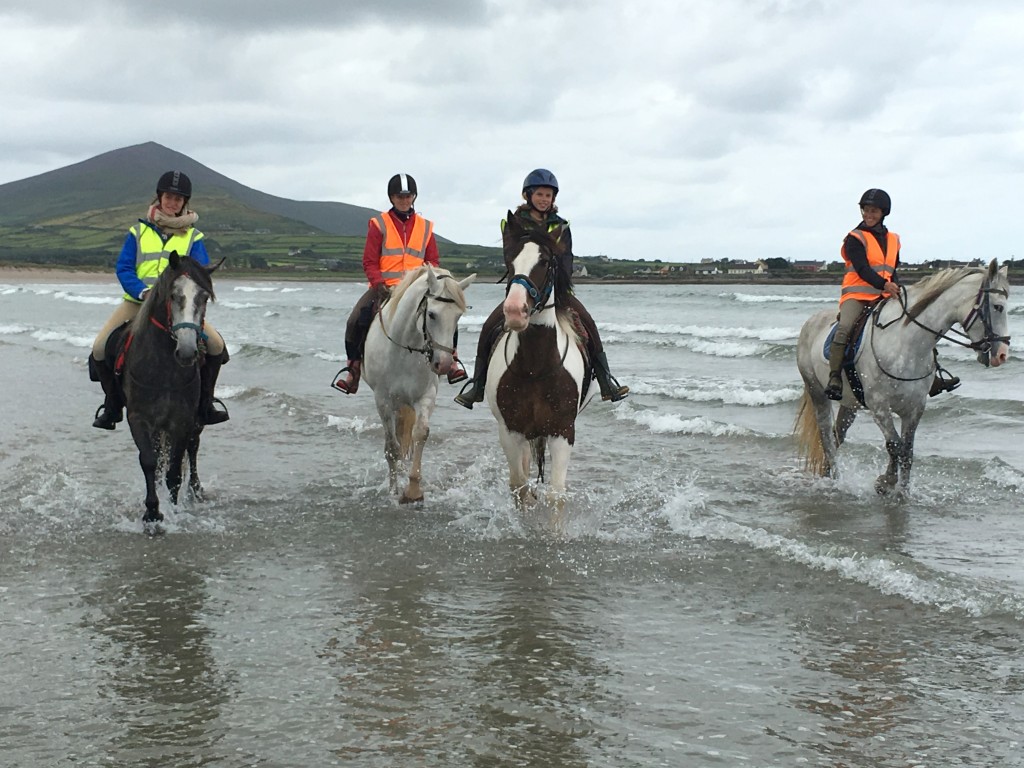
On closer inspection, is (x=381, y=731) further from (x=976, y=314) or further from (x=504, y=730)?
(x=976, y=314)

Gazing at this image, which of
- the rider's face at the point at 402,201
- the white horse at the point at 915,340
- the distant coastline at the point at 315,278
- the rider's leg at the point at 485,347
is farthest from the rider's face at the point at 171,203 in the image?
the distant coastline at the point at 315,278

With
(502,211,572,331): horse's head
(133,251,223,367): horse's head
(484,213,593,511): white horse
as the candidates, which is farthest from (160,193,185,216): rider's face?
(502,211,572,331): horse's head

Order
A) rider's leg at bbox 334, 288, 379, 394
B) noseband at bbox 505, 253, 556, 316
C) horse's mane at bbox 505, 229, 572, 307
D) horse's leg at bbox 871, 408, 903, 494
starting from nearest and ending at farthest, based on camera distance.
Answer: noseband at bbox 505, 253, 556, 316, horse's mane at bbox 505, 229, 572, 307, horse's leg at bbox 871, 408, 903, 494, rider's leg at bbox 334, 288, 379, 394

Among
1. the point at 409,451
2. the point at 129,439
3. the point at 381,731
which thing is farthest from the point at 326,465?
the point at 381,731

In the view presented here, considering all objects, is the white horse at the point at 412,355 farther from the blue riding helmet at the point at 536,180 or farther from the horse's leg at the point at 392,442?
the blue riding helmet at the point at 536,180

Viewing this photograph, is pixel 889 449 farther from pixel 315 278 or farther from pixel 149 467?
pixel 315 278

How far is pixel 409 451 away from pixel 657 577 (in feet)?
12.3

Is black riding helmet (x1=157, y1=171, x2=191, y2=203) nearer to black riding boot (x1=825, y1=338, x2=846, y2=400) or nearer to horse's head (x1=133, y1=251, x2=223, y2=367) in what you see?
horse's head (x1=133, y1=251, x2=223, y2=367)

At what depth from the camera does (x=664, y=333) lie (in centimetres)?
3753

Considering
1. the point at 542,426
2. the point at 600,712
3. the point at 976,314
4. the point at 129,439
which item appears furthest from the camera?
the point at 129,439

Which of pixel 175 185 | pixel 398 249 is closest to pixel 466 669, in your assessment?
pixel 175 185

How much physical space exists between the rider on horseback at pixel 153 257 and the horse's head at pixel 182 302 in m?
0.51

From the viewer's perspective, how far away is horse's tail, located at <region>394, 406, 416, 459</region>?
32.5 feet

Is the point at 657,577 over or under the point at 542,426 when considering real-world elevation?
under
